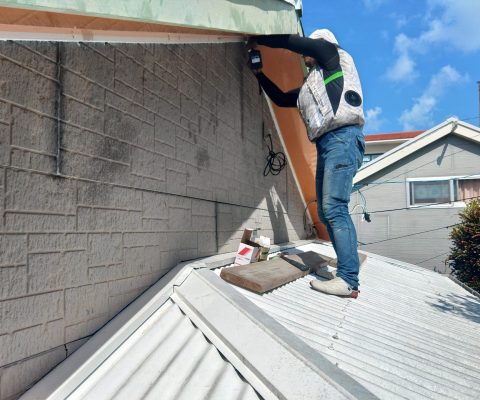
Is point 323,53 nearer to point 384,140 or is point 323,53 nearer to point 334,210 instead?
point 334,210

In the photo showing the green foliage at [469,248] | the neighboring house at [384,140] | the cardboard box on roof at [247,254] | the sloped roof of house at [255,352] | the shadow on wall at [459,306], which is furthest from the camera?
the neighboring house at [384,140]

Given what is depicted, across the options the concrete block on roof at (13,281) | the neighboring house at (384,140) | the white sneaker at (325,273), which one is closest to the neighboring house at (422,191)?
the neighboring house at (384,140)

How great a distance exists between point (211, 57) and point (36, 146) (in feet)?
7.42

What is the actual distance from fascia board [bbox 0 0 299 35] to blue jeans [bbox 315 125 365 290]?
3.29 ft

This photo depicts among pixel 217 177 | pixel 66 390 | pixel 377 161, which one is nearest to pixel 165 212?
pixel 217 177

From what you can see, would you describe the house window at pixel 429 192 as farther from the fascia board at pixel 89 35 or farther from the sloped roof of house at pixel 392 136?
the fascia board at pixel 89 35

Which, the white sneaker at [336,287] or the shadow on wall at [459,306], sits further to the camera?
the shadow on wall at [459,306]

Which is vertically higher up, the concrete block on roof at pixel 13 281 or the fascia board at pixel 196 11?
the fascia board at pixel 196 11

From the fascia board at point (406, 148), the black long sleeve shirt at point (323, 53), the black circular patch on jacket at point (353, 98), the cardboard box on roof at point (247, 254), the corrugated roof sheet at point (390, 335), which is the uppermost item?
the fascia board at point (406, 148)

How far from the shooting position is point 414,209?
11875mm

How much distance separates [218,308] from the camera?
2.14 meters

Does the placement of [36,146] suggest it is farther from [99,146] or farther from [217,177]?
[217,177]

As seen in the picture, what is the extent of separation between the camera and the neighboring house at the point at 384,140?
15617 mm

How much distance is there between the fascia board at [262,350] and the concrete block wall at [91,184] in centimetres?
46
